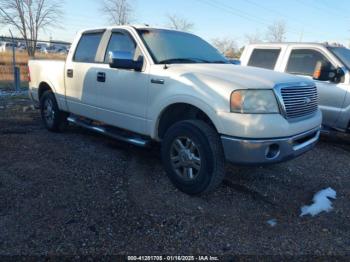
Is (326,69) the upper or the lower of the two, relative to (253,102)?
upper

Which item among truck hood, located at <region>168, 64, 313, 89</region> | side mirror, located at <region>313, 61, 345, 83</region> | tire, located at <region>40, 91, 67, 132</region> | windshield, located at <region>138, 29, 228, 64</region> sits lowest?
tire, located at <region>40, 91, 67, 132</region>

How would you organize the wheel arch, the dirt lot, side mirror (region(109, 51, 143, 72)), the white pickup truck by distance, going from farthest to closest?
side mirror (region(109, 51, 143, 72)), the wheel arch, the white pickup truck, the dirt lot

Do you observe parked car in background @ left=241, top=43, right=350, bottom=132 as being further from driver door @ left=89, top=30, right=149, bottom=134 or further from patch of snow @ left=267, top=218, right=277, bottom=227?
driver door @ left=89, top=30, right=149, bottom=134

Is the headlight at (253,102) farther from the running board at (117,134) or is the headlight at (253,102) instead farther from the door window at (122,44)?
the door window at (122,44)

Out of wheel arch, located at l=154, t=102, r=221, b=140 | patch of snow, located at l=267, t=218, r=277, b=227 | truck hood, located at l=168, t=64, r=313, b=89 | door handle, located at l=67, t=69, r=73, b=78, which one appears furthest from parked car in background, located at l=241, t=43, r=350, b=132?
door handle, located at l=67, t=69, r=73, b=78

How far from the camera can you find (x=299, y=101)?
363 cm

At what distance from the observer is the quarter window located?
623cm

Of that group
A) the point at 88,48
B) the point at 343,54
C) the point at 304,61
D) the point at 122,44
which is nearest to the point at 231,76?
the point at 122,44

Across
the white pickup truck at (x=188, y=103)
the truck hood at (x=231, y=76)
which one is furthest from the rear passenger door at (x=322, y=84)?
the truck hood at (x=231, y=76)

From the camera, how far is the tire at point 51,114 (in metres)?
6.06

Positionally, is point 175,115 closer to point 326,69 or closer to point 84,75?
point 84,75

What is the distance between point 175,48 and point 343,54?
3.63m

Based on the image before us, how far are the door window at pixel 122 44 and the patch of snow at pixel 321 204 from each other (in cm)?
274

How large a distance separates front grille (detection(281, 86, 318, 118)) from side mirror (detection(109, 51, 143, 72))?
5.80ft
